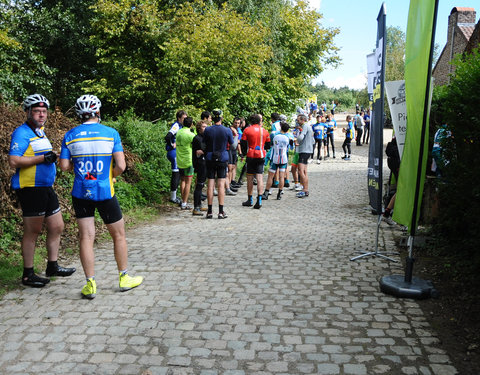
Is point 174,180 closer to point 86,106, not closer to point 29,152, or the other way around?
point 29,152

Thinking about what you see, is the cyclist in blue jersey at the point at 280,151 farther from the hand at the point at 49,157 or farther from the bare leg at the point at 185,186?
the hand at the point at 49,157

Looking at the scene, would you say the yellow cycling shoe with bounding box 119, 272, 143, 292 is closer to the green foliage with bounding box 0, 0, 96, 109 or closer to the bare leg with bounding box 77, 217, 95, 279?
the bare leg with bounding box 77, 217, 95, 279

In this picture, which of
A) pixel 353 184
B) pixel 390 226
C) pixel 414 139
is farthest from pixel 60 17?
pixel 414 139

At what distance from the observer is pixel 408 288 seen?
16.0ft

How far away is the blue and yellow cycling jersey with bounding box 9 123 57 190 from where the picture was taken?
15.9 feet

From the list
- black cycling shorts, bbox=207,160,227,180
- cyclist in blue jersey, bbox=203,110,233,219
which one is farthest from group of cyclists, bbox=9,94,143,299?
black cycling shorts, bbox=207,160,227,180

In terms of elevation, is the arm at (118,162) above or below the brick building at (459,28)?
below

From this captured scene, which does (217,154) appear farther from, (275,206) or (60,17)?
(60,17)

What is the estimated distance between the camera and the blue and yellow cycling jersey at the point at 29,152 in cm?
486

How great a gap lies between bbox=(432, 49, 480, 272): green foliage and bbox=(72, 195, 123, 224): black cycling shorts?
12.3ft

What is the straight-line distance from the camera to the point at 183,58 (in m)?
14.8

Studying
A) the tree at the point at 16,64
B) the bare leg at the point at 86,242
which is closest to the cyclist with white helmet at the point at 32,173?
the bare leg at the point at 86,242

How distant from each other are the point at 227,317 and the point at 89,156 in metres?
2.16

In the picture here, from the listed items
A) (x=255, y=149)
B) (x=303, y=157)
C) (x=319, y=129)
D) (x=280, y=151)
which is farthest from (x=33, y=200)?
(x=319, y=129)
